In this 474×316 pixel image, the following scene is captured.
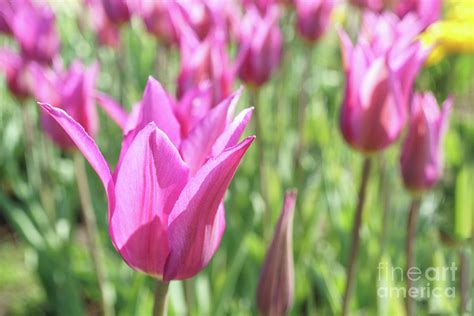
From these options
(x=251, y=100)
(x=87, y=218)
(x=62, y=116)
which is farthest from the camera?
(x=251, y=100)

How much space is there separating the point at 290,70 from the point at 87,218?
1679 millimetres

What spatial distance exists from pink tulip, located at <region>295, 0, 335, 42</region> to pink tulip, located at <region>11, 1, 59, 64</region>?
0.69 metres

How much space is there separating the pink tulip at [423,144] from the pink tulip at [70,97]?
63 centimetres

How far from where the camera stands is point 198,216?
2.09 feet

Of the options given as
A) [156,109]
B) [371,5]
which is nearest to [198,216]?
[156,109]

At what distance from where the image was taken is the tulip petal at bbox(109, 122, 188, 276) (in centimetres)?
63

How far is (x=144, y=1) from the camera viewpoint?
184 centimetres

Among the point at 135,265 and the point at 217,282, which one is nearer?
the point at 135,265

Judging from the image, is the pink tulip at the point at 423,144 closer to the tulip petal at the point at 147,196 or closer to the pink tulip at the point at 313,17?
the tulip petal at the point at 147,196

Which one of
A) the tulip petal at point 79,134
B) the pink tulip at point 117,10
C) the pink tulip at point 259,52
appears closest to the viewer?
the tulip petal at point 79,134

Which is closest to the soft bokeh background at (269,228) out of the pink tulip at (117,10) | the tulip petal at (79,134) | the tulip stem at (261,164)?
the tulip stem at (261,164)

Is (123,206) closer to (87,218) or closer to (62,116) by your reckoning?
(62,116)

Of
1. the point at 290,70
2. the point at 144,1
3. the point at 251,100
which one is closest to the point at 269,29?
the point at 251,100

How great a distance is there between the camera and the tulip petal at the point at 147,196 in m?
0.63
